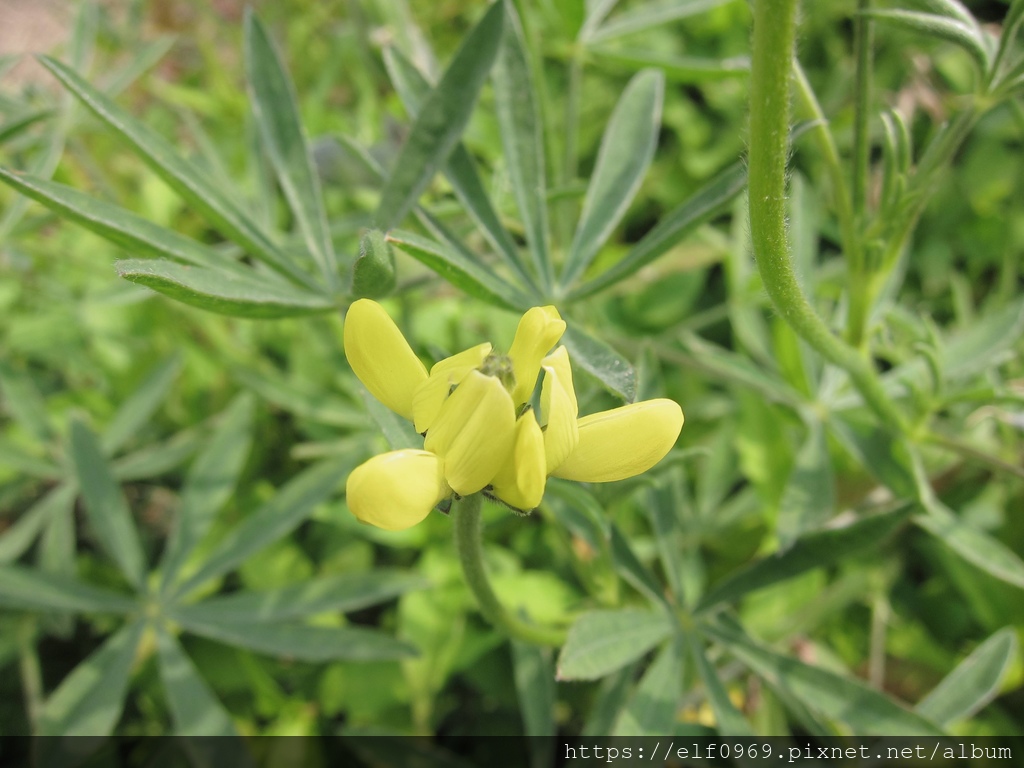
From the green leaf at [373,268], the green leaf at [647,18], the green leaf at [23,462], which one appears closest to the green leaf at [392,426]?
the green leaf at [373,268]

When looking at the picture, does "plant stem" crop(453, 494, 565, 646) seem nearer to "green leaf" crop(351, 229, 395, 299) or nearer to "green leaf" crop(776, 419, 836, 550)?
"green leaf" crop(351, 229, 395, 299)

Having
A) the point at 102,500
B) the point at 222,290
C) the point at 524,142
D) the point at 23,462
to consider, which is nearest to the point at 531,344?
the point at 222,290

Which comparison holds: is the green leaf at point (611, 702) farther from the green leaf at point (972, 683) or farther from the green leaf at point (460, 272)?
the green leaf at point (460, 272)

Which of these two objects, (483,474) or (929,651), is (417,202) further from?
(929,651)

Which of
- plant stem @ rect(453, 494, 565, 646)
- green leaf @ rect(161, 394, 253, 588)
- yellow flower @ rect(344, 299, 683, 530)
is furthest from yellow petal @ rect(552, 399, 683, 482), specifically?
green leaf @ rect(161, 394, 253, 588)

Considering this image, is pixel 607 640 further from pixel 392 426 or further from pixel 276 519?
pixel 276 519

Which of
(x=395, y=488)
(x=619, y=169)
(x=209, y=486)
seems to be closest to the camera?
(x=395, y=488)

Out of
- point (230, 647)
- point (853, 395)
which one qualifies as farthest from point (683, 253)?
point (230, 647)
